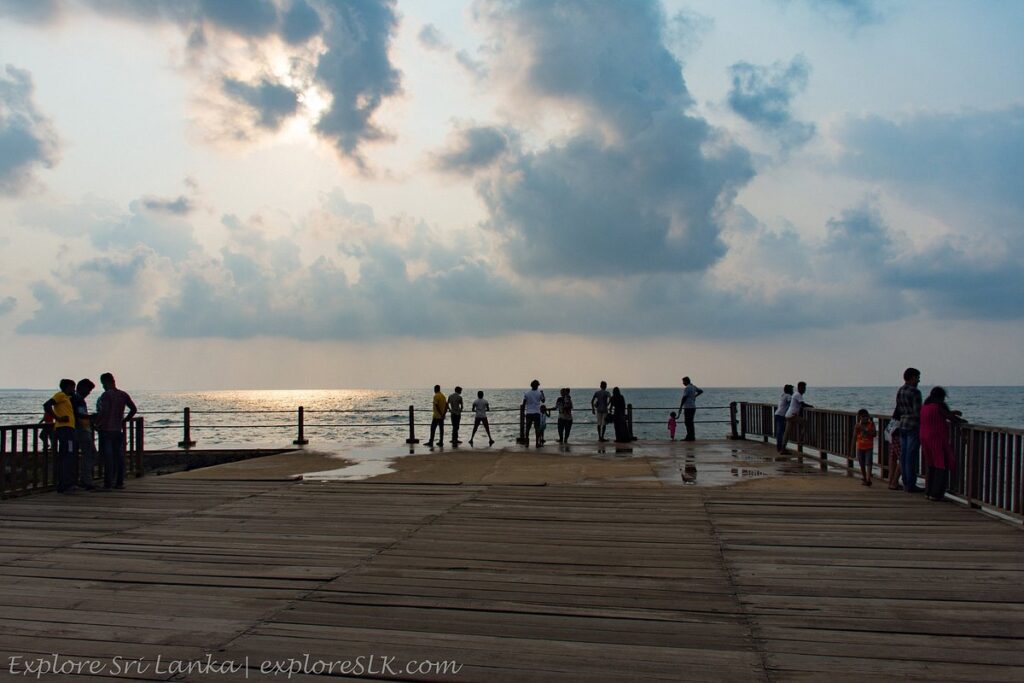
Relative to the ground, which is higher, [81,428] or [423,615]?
[81,428]

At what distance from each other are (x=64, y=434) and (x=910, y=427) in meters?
12.1

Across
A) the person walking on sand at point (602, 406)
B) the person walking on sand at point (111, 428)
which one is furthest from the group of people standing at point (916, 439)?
the person walking on sand at point (111, 428)

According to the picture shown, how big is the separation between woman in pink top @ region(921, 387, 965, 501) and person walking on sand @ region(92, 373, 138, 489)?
11264mm

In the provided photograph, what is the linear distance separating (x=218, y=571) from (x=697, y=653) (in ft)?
13.1

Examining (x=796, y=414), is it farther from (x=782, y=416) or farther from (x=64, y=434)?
(x=64, y=434)

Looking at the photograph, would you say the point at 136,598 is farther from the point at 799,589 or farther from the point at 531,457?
the point at 531,457

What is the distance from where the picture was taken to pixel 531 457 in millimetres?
16078

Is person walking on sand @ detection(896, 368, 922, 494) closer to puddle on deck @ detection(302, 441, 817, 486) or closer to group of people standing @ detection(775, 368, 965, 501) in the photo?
group of people standing @ detection(775, 368, 965, 501)

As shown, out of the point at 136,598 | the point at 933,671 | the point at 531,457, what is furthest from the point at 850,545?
the point at 531,457

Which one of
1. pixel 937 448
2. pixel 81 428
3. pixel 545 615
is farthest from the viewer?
pixel 81 428

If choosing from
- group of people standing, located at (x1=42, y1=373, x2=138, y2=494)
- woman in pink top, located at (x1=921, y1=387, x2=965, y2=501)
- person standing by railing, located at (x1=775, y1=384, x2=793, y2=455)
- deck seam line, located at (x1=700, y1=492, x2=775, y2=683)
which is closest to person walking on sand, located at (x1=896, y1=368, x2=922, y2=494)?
woman in pink top, located at (x1=921, y1=387, x2=965, y2=501)

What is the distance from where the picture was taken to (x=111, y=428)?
11.1m

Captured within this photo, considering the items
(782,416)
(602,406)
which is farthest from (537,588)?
(602,406)

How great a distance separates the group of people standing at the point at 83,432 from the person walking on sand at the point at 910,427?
1107cm
